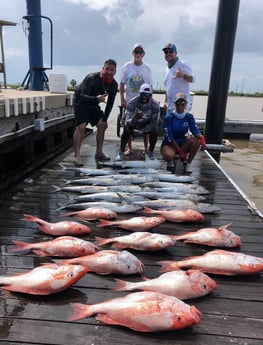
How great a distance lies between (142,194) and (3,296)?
252 centimetres

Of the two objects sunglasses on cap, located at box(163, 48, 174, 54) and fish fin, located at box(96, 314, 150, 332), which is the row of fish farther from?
sunglasses on cap, located at box(163, 48, 174, 54)

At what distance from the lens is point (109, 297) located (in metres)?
2.42

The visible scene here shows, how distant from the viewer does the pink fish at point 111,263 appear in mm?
2660

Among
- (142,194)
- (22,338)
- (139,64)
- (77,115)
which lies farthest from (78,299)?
(139,64)

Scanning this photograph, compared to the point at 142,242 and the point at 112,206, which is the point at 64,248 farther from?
the point at 112,206

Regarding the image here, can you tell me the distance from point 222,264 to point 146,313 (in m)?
0.94

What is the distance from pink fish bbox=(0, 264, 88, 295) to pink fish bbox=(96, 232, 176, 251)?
0.71 metres

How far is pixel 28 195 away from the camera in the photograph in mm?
4656

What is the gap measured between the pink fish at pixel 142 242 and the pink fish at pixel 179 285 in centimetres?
58

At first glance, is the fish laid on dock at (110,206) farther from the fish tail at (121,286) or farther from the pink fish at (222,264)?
the fish tail at (121,286)

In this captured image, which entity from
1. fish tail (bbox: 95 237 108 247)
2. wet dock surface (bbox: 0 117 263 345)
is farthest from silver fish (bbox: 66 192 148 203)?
fish tail (bbox: 95 237 108 247)

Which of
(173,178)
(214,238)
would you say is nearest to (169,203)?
(214,238)

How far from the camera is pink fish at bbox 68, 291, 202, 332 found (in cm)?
204

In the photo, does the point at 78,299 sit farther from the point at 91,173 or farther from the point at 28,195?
the point at 91,173
